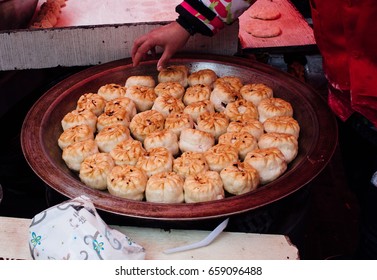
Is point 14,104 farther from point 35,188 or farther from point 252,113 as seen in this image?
point 252,113

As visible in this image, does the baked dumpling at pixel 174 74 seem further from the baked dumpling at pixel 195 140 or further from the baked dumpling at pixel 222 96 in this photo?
the baked dumpling at pixel 195 140

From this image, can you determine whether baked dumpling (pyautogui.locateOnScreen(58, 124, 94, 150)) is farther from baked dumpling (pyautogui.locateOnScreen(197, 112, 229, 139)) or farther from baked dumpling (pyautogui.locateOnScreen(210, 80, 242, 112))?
baked dumpling (pyautogui.locateOnScreen(210, 80, 242, 112))

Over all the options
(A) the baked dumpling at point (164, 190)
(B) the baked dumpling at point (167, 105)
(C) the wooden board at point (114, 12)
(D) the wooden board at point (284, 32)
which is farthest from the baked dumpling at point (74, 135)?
(D) the wooden board at point (284, 32)

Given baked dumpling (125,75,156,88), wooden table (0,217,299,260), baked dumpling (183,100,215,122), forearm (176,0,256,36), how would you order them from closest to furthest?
wooden table (0,217,299,260) < forearm (176,0,256,36) < baked dumpling (183,100,215,122) < baked dumpling (125,75,156,88)

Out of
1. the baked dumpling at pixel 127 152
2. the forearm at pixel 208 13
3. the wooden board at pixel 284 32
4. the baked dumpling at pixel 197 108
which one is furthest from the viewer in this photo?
the wooden board at pixel 284 32

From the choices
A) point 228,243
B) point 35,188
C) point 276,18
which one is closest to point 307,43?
point 276,18

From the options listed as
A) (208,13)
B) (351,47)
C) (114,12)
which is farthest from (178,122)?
(114,12)

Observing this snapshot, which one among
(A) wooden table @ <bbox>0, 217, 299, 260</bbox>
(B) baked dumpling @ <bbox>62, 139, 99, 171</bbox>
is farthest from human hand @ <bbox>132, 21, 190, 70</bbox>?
(A) wooden table @ <bbox>0, 217, 299, 260</bbox>
